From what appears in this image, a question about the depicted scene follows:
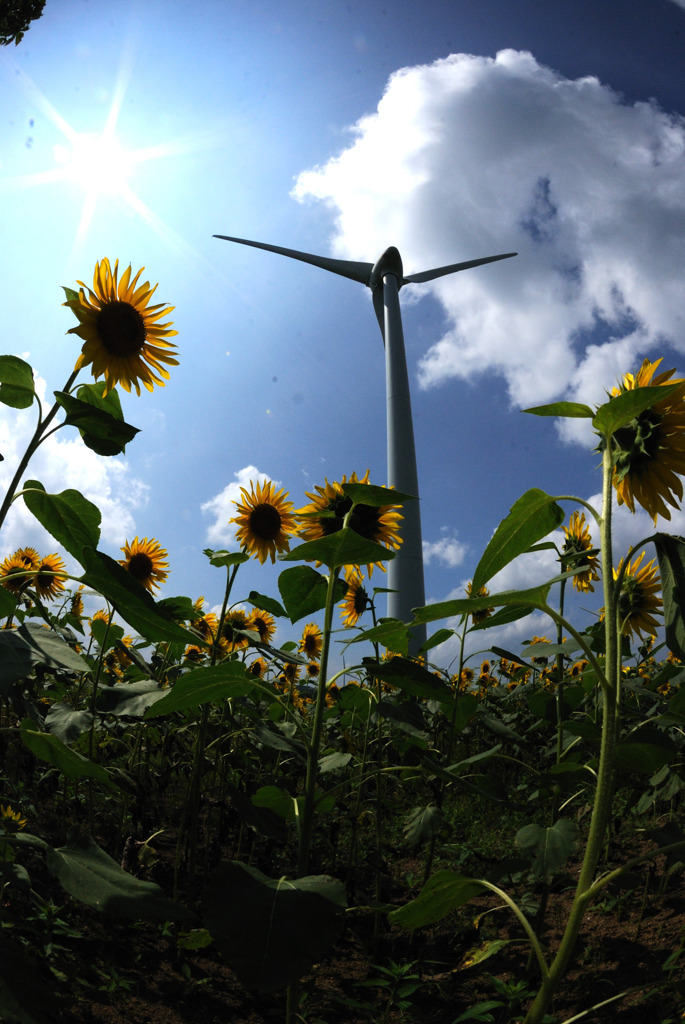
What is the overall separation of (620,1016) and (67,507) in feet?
6.76

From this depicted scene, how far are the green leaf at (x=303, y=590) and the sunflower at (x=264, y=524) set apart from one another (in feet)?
6.80

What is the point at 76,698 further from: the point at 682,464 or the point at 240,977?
the point at 682,464

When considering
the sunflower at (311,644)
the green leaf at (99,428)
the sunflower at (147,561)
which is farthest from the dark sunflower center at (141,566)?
the green leaf at (99,428)

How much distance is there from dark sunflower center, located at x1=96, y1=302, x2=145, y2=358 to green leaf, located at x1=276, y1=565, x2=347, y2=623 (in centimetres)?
101

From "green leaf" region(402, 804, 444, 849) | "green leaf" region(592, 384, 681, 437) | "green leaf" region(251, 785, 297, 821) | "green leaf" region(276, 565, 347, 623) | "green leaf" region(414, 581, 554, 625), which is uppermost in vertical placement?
"green leaf" region(592, 384, 681, 437)

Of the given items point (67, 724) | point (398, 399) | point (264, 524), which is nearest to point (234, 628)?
point (264, 524)

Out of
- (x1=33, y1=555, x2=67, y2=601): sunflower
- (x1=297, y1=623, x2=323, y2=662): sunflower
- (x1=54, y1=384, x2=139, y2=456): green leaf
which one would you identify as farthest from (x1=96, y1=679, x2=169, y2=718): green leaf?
(x1=297, y1=623, x2=323, y2=662): sunflower

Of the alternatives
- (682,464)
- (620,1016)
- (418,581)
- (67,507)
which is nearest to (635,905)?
(620,1016)

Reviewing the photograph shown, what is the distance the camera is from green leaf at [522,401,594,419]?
1.27 metres

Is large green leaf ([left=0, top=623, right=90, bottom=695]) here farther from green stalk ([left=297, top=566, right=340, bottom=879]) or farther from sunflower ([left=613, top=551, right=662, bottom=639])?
sunflower ([left=613, top=551, right=662, bottom=639])

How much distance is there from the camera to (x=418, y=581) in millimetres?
12641

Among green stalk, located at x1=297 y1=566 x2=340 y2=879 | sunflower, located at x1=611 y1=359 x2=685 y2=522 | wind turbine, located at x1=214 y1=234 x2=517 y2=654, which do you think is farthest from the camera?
wind turbine, located at x1=214 y1=234 x2=517 y2=654

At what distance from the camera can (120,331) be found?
6.94ft

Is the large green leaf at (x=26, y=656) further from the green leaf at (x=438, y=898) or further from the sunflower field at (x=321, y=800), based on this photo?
the green leaf at (x=438, y=898)
